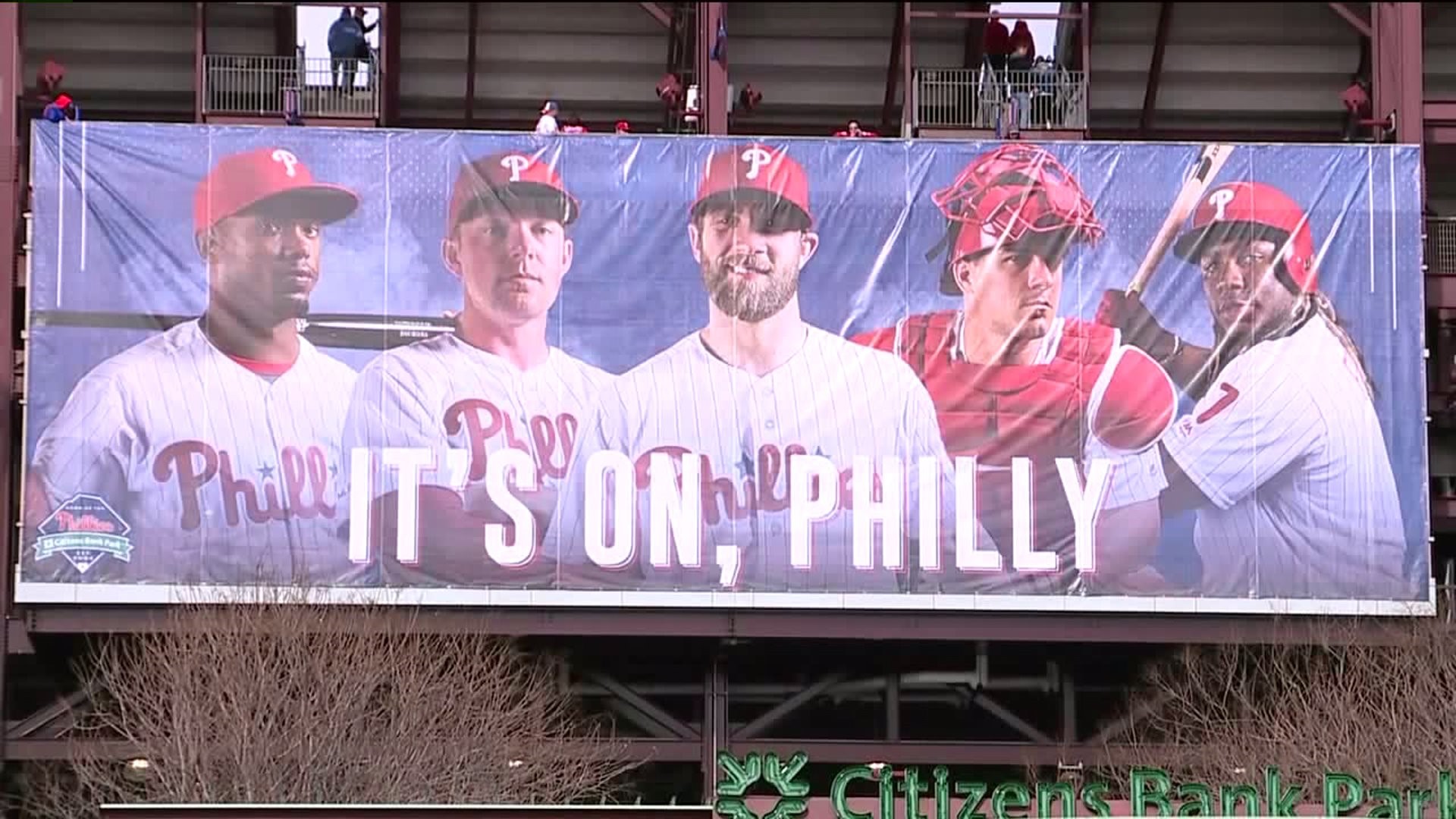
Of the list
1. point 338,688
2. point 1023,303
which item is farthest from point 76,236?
point 1023,303

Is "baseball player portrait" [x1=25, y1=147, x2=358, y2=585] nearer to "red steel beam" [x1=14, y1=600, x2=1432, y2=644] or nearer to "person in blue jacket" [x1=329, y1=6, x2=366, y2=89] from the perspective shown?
"red steel beam" [x1=14, y1=600, x2=1432, y2=644]

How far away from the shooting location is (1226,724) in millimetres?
52500

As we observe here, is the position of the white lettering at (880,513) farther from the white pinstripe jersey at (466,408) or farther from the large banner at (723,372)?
the white pinstripe jersey at (466,408)

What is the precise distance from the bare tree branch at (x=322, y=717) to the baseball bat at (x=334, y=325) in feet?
19.4

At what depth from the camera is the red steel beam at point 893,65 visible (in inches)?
2362

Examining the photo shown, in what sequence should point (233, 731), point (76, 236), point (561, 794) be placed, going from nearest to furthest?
point (233, 731)
point (561, 794)
point (76, 236)

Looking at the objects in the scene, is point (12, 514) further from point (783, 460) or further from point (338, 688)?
point (783, 460)

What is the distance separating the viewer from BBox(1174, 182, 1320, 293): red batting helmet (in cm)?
5612

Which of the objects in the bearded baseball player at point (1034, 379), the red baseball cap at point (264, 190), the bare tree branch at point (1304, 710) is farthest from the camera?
the red baseball cap at point (264, 190)

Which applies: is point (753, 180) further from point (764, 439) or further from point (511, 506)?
point (511, 506)

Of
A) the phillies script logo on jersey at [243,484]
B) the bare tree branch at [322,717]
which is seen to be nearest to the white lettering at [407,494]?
the phillies script logo on jersey at [243,484]

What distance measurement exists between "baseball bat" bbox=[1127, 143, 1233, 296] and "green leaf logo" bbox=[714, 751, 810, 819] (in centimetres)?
1723

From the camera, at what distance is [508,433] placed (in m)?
54.6

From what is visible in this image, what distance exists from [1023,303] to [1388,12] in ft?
34.9
